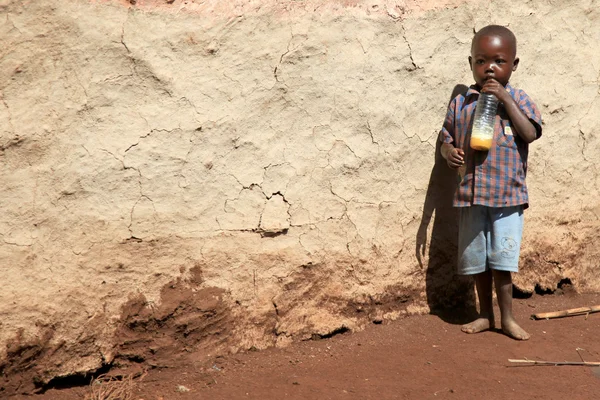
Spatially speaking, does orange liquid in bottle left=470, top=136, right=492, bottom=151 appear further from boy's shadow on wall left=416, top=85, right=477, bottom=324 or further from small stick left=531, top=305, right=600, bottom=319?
small stick left=531, top=305, right=600, bottom=319

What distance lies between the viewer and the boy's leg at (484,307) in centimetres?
367

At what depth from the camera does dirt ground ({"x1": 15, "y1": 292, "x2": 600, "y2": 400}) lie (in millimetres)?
3059

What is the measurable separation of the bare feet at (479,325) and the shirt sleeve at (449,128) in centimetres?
90

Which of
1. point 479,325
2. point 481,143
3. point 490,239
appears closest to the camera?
point 481,143

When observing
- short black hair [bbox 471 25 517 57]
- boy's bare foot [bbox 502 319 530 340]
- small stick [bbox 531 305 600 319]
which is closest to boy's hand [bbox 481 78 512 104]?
short black hair [bbox 471 25 517 57]

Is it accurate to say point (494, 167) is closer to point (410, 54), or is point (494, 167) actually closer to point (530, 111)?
point (530, 111)

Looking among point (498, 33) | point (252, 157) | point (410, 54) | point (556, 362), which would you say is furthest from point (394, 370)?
point (498, 33)

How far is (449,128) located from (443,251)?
2.10ft

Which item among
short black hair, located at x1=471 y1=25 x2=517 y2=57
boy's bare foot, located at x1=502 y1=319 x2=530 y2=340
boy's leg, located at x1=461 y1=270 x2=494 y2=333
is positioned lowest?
boy's bare foot, located at x1=502 y1=319 x2=530 y2=340

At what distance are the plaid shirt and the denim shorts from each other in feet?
0.33

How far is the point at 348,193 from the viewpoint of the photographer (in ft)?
11.5

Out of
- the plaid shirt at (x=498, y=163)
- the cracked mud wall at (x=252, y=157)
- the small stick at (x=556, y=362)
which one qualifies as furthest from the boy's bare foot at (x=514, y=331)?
the plaid shirt at (x=498, y=163)

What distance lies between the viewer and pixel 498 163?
344 cm

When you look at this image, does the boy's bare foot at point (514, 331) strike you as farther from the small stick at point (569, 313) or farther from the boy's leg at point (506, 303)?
the small stick at point (569, 313)
